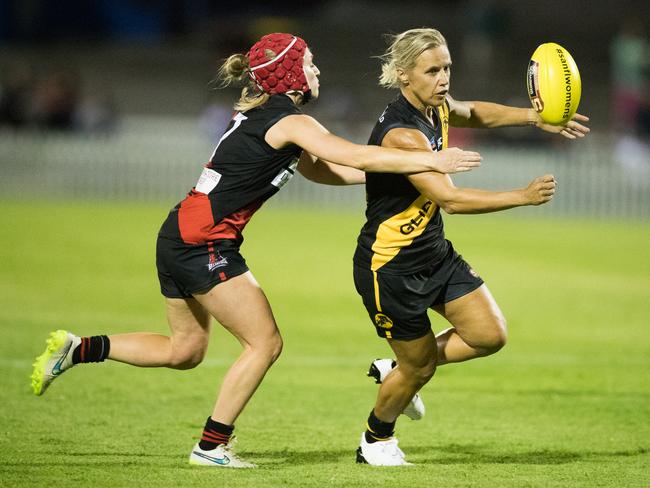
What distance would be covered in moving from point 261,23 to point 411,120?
28.8 m

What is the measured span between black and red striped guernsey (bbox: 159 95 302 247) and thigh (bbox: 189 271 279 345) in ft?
0.97

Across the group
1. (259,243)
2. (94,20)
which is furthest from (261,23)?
(259,243)

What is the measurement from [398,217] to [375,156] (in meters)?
0.57

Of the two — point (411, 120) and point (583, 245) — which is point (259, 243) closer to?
point (583, 245)

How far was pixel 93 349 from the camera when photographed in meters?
7.09

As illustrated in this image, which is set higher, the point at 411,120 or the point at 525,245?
the point at 411,120

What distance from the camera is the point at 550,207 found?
2466 centimetres

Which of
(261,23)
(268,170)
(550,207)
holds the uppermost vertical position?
(268,170)

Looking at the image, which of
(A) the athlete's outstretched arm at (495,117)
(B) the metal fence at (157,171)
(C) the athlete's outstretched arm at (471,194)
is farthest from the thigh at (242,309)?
(B) the metal fence at (157,171)

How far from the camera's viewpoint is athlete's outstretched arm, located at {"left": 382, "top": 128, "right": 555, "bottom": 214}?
6.02 metres

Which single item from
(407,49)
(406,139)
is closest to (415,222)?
(406,139)

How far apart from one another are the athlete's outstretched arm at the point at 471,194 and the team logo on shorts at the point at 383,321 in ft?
2.56

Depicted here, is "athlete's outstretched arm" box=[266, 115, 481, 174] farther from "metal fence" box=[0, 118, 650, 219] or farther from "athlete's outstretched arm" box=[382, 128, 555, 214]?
"metal fence" box=[0, 118, 650, 219]

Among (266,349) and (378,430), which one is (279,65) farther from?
(378,430)
